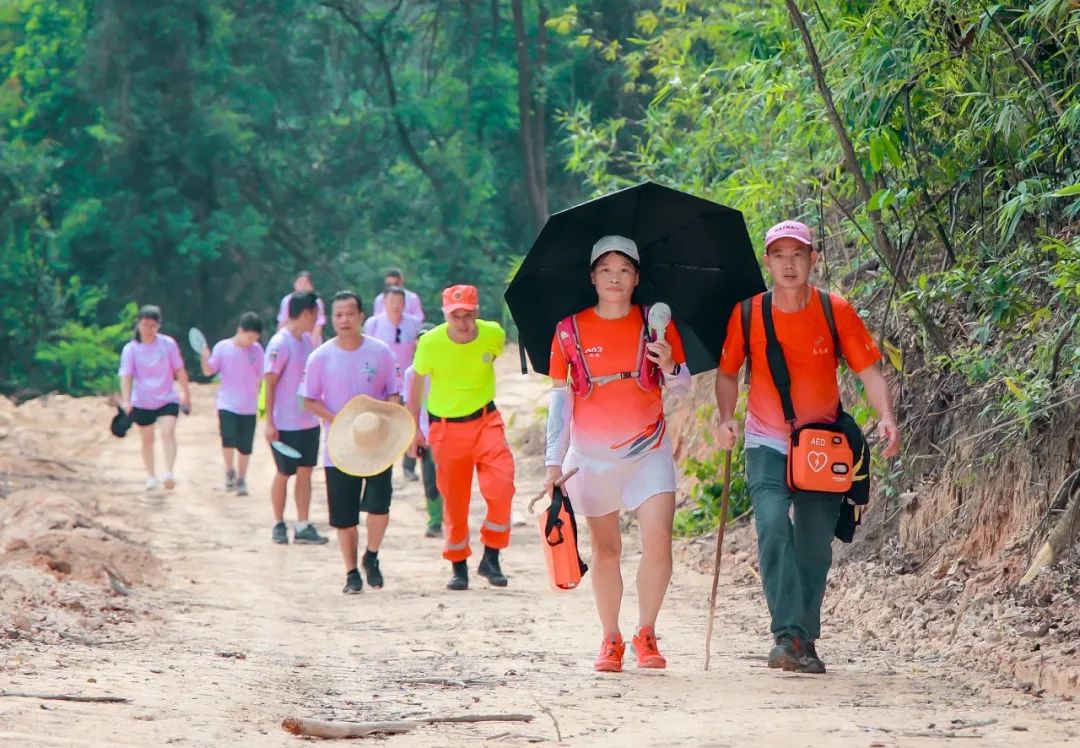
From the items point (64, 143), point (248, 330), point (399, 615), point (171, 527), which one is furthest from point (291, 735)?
point (64, 143)

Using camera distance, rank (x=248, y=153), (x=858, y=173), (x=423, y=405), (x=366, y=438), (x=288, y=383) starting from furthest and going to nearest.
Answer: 1. (x=248, y=153)
2. (x=288, y=383)
3. (x=423, y=405)
4. (x=366, y=438)
5. (x=858, y=173)

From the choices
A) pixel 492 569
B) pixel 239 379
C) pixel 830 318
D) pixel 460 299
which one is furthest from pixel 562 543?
pixel 239 379

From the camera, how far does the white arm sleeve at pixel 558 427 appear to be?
7.33 meters

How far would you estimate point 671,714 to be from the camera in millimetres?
6168

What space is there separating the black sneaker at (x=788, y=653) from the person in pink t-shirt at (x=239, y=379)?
411 inches

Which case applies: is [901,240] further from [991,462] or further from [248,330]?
[248,330]

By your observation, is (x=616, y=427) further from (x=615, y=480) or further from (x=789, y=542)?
(x=789, y=542)

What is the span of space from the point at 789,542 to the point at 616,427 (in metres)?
0.93

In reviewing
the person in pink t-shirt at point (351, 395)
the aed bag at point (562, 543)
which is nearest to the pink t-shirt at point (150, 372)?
the person in pink t-shirt at point (351, 395)

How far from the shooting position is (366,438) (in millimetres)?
10828

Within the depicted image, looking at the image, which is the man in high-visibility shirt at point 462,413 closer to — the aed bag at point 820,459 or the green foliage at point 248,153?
the aed bag at point 820,459

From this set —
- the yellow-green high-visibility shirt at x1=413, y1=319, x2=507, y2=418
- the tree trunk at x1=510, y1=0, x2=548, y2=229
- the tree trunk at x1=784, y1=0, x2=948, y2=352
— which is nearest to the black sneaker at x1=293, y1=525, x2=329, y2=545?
the yellow-green high-visibility shirt at x1=413, y1=319, x2=507, y2=418

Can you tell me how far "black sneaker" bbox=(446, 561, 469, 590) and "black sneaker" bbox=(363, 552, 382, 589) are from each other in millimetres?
514

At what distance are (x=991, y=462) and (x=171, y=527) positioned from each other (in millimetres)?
8800
